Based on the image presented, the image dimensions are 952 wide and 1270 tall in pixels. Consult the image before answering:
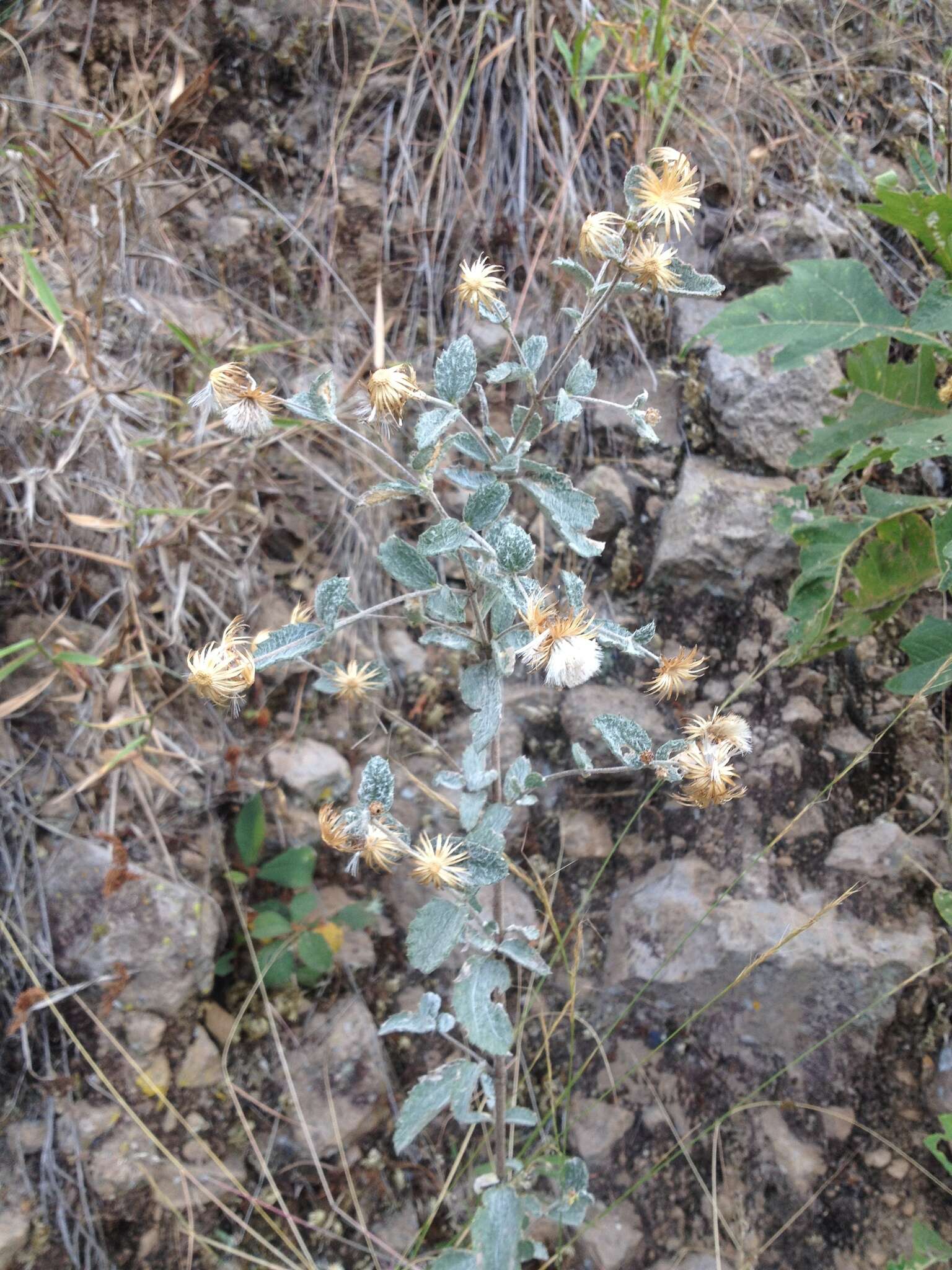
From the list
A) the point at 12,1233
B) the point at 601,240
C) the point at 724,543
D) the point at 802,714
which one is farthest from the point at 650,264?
the point at 12,1233

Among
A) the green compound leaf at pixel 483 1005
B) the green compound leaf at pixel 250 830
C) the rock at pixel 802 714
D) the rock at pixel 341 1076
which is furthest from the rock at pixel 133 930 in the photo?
the rock at pixel 802 714

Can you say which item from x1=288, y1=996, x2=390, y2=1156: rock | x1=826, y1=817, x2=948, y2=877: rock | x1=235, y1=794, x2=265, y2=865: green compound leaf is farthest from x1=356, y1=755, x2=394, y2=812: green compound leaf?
x1=826, y1=817, x2=948, y2=877: rock

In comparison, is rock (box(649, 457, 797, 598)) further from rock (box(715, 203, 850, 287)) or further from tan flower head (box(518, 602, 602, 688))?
tan flower head (box(518, 602, 602, 688))

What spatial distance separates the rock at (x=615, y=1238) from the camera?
171 cm

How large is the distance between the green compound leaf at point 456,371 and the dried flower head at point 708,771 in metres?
0.53

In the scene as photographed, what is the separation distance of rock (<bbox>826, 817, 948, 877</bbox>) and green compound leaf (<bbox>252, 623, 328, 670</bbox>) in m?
1.22

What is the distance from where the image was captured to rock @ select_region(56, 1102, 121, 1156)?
1.76 m

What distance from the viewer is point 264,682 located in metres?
2.10

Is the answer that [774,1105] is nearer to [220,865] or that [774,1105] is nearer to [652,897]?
[652,897]

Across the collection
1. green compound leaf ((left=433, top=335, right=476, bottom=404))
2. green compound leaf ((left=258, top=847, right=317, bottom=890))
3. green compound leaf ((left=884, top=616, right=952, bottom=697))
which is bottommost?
green compound leaf ((left=258, top=847, right=317, bottom=890))

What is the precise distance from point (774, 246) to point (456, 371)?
1.43 meters

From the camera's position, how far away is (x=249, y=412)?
1.11 metres

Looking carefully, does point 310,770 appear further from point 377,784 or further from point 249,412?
point 249,412

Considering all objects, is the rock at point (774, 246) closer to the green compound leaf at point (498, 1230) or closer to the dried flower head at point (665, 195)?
the dried flower head at point (665, 195)
